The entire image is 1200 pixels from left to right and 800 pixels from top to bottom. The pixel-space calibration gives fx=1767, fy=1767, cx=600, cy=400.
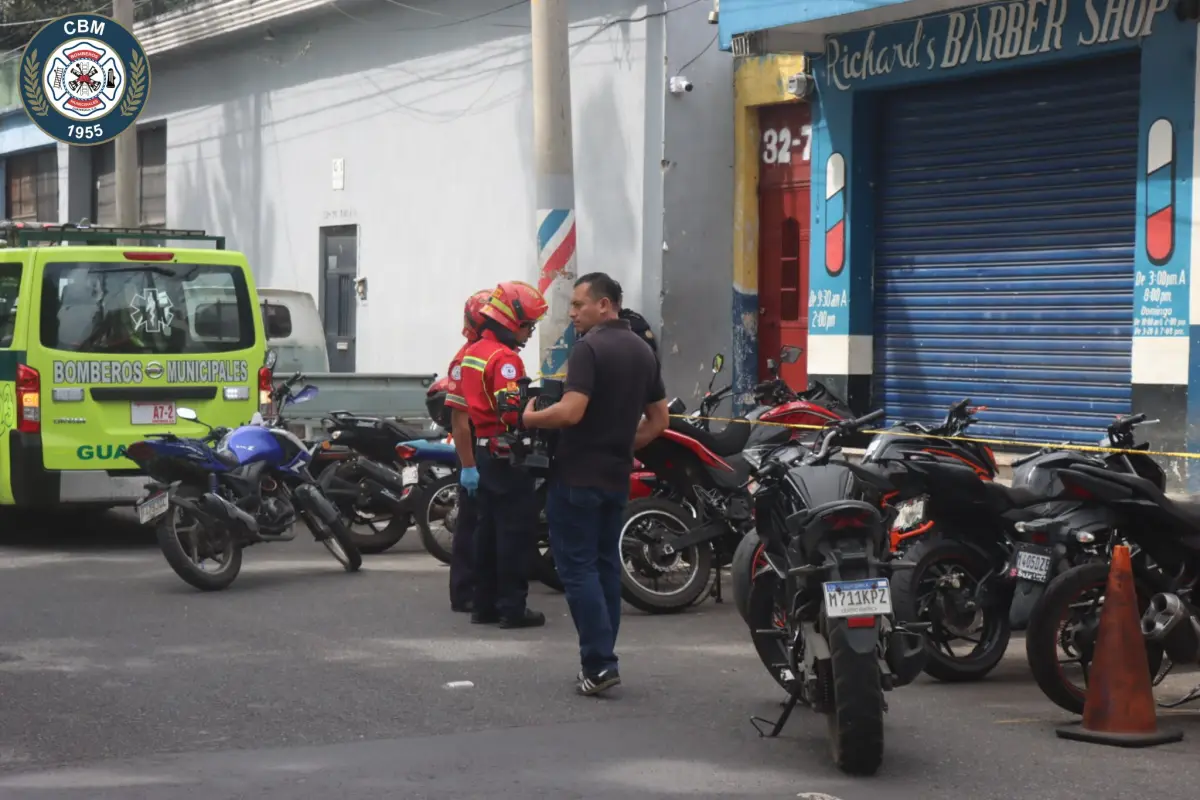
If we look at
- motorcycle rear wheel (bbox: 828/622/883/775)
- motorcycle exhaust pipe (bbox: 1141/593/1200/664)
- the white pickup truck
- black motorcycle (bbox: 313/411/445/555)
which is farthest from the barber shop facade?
motorcycle rear wheel (bbox: 828/622/883/775)

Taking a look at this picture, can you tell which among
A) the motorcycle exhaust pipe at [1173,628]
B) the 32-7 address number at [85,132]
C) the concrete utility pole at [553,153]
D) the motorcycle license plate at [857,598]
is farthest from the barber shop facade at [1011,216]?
the 32-7 address number at [85,132]

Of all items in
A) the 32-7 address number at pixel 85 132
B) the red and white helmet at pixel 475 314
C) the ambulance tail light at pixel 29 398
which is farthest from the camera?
the 32-7 address number at pixel 85 132

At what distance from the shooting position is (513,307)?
9109mm

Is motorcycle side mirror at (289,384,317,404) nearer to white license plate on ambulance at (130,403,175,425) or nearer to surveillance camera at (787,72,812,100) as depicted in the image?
white license plate on ambulance at (130,403,175,425)

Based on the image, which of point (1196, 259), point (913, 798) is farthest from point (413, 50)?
point (913, 798)

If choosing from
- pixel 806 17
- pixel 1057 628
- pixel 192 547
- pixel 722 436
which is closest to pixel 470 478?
pixel 722 436

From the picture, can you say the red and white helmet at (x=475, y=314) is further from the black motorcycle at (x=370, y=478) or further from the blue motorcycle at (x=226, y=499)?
the black motorcycle at (x=370, y=478)

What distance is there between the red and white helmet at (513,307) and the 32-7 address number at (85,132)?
35.8 ft

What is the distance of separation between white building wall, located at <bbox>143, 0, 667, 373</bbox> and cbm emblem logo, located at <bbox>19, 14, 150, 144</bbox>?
3.36m

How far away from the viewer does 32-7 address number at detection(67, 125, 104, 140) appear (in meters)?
18.7

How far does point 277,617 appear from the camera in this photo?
9.46 m

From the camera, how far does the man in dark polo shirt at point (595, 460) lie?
7.43 m

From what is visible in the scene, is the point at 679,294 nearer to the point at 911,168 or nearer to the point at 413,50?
the point at 911,168

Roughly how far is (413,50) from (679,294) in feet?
18.4
